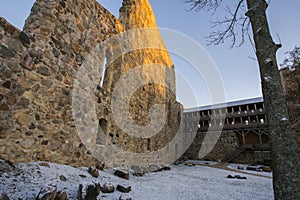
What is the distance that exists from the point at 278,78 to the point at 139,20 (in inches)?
305

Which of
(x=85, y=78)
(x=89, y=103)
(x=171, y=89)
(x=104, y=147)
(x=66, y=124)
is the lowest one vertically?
(x=104, y=147)

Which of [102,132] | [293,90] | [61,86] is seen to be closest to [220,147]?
[293,90]

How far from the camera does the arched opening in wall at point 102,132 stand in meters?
4.59

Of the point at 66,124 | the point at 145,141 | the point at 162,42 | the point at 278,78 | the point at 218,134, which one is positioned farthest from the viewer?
the point at 218,134

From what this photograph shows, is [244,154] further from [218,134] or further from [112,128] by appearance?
[112,128]

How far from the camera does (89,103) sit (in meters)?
4.07

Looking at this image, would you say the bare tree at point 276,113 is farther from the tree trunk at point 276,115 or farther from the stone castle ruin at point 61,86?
the stone castle ruin at point 61,86

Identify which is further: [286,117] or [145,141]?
[145,141]

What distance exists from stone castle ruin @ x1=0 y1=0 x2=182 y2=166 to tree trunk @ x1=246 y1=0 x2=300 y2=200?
11.3 ft

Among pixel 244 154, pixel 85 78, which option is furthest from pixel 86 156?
pixel 244 154

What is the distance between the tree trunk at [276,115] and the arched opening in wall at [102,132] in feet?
12.6

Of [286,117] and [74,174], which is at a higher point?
[286,117]

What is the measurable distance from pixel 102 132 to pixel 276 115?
157 inches

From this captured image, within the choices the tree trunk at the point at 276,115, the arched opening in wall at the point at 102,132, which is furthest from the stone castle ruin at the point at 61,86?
the tree trunk at the point at 276,115
